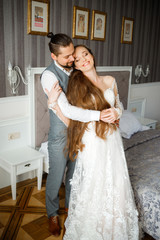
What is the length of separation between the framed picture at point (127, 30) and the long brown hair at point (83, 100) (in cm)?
218

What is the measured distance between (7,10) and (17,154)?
4.89 feet

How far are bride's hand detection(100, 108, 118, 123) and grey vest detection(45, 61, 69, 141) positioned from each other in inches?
14.8

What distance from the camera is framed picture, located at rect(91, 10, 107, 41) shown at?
3.42m

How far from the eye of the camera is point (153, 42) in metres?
4.59

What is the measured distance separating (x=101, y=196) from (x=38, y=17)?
6.56ft

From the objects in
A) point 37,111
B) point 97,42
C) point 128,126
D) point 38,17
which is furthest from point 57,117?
point 97,42

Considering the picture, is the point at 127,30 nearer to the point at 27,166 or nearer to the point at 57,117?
the point at 57,117

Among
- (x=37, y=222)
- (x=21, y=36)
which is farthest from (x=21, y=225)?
(x=21, y=36)

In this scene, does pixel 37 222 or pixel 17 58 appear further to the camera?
pixel 17 58

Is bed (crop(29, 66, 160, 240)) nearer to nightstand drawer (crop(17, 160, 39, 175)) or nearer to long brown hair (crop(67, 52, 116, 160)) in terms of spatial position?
nightstand drawer (crop(17, 160, 39, 175))

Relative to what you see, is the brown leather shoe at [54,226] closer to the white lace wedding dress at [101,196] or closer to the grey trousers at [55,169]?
the grey trousers at [55,169]

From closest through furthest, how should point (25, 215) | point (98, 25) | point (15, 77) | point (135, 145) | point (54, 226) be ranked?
point (54, 226), point (25, 215), point (15, 77), point (135, 145), point (98, 25)

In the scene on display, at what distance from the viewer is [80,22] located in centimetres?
326

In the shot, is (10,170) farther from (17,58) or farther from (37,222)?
(17,58)
